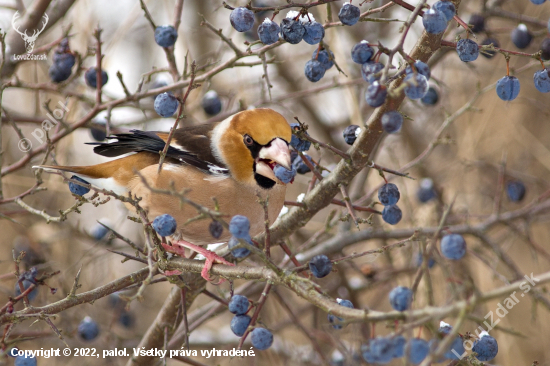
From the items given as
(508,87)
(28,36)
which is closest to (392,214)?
(508,87)

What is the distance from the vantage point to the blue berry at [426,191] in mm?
4840

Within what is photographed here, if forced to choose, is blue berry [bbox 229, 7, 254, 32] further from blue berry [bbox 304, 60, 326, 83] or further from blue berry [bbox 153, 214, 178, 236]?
blue berry [bbox 153, 214, 178, 236]

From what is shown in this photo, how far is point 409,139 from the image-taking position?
5922 mm

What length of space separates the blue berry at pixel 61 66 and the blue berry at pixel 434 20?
2679mm

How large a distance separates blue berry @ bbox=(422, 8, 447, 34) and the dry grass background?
8.14ft

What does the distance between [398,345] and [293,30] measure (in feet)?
5.38

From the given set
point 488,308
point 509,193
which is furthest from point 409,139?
point 488,308

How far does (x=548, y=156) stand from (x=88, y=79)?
4.54 meters

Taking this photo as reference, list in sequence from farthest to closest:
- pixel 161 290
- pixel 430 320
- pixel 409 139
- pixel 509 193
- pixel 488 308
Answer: pixel 161 290, pixel 409 139, pixel 488 308, pixel 509 193, pixel 430 320

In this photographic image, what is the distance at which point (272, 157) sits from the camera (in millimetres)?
3201

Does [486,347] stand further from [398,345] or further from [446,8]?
[446,8]

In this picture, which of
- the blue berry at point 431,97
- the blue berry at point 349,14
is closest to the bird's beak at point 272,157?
the blue berry at point 349,14

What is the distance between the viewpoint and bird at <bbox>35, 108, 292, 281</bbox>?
349cm

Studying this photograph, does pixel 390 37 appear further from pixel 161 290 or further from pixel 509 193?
pixel 161 290
